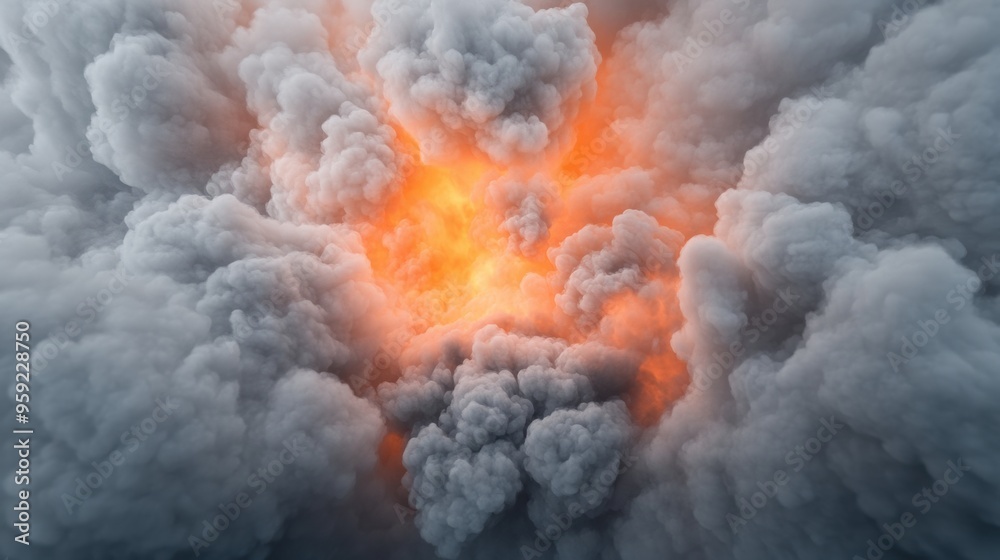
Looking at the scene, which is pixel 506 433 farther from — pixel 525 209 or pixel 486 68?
pixel 486 68

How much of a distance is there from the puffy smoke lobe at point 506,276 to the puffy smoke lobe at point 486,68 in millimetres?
132

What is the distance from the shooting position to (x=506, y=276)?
24.0 metres

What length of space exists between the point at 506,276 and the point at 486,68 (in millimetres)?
8799

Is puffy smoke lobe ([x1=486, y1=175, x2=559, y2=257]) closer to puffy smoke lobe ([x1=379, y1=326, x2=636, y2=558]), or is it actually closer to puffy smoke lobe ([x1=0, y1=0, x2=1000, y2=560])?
puffy smoke lobe ([x1=0, y1=0, x2=1000, y2=560])

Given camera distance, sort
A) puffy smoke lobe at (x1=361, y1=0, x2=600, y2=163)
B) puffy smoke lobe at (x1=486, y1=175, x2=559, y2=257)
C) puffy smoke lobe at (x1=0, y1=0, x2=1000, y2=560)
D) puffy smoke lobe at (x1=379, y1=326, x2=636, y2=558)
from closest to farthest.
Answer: puffy smoke lobe at (x1=0, y1=0, x2=1000, y2=560) → puffy smoke lobe at (x1=379, y1=326, x2=636, y2=558) → puffy smoke lobe at (x1=361, y1=0, x2=600, y2=163) → puffy smoke lobe at (x1=486, y1=175, x2=559, y2=257)

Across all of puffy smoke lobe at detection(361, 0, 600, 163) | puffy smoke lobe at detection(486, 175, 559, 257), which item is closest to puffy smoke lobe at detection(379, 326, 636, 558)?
puffy smoke lobe at detection(486, 175, 559, 257)

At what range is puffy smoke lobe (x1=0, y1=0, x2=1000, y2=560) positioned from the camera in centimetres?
1520

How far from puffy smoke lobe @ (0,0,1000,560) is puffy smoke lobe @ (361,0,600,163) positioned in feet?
0.43

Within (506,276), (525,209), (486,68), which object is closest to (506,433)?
(506,276)

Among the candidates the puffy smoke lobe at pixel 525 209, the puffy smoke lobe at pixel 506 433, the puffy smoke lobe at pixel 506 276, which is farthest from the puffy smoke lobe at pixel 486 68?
the puffy smoke lobe at pixel 506 433

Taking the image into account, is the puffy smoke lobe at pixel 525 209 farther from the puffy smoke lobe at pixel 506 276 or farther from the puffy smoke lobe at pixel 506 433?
the puffy smoke lobe at pixel 506 433

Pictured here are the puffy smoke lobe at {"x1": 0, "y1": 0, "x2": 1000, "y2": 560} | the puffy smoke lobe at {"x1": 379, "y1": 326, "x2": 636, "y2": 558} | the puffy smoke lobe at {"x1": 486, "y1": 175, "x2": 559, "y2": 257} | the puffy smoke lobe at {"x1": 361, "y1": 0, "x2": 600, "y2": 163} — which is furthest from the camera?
the puffy smoke lobe at {"x1": 486, "y1": 175, "x2": 559, "y2": 257}

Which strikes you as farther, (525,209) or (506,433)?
(525,209)

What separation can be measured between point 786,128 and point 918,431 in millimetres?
10676
